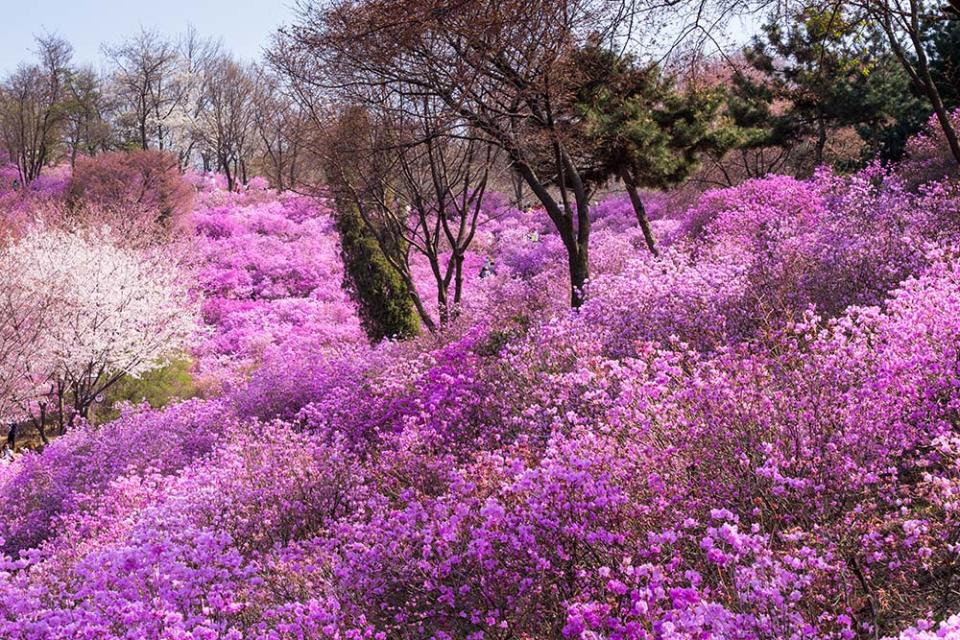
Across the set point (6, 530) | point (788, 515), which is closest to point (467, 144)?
point (6, 530)

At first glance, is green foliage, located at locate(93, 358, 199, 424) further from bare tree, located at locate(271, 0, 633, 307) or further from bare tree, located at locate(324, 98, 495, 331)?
bare tree, located at locate(271, 0, 633, 307)

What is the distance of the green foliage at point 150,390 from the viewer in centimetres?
1927

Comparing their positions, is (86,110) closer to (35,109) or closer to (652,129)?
(35,109)

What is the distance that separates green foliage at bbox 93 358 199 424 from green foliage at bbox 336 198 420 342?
4.97 metres

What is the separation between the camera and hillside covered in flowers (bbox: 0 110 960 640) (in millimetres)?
3305

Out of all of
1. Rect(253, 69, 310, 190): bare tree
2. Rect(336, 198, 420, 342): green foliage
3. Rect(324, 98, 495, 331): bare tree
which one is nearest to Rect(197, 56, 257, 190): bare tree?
Rect(253, 69, 310, 190): bare tree

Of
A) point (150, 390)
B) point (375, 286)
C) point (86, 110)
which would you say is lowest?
point (150, 390)

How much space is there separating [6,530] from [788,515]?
33.4ft

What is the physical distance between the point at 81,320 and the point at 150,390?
2.91 metres

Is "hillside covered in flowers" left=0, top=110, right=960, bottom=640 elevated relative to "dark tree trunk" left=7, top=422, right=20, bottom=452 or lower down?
elevated

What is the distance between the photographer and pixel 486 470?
489 cm

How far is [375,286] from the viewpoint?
61.1 feet

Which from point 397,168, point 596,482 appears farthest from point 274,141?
point 596,482

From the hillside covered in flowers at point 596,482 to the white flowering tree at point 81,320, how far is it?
16.8ft
